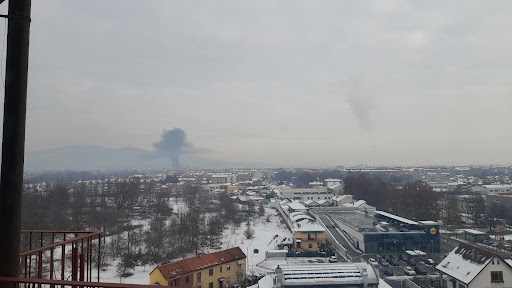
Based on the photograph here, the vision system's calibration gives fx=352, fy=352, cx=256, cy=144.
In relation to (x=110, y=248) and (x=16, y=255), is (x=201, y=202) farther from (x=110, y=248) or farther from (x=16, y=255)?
(x=16, y=255)

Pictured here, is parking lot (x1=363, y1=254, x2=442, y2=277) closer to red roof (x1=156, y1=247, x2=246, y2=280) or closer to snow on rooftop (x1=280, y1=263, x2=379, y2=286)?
snow on rooftop (x1=280, y1=263, x2=379, y2=286)

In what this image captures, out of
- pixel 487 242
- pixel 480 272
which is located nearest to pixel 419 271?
pixel 480 272

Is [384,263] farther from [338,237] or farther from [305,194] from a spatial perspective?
[305,194]

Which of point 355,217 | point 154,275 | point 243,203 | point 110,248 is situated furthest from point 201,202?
point 154,275

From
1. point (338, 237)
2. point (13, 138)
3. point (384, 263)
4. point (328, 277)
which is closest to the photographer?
point (13, 138)

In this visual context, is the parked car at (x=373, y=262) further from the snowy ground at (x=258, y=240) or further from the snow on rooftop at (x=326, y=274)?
the snowy ground at (x=258, y=240)
